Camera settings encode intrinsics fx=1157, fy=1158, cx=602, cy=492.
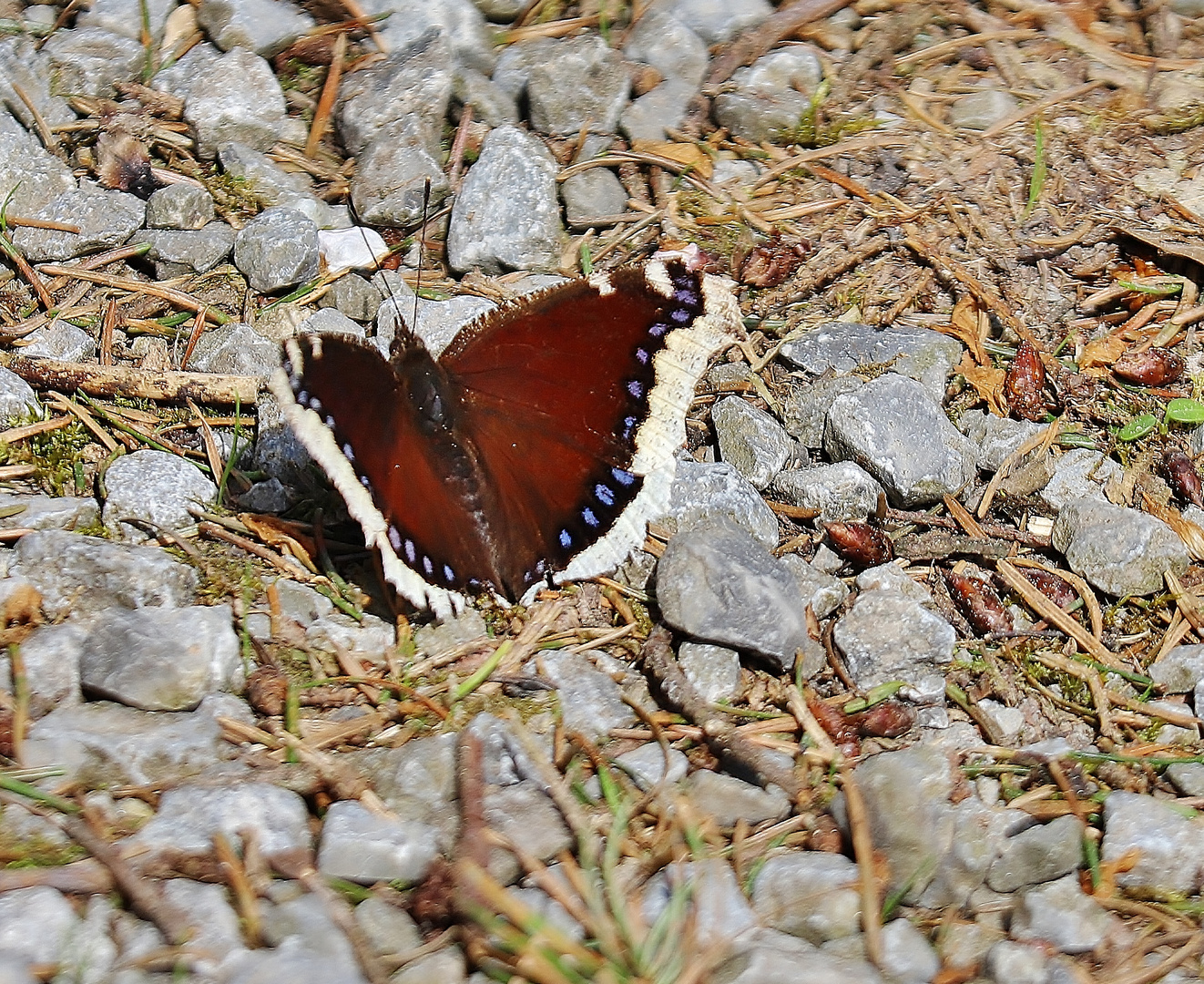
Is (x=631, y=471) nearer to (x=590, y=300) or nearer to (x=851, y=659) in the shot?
(x=590, y=300)

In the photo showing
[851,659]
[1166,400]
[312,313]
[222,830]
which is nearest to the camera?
[222,830]

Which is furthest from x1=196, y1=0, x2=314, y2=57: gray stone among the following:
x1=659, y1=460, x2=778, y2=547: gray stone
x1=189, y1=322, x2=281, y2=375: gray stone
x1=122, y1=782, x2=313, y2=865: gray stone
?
x1=122, y1=782, x2=313, y2=865: gray stone

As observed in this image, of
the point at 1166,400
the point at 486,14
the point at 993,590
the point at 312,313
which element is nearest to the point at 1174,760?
the point at 993,590

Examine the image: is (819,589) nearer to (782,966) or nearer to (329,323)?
(782,966)

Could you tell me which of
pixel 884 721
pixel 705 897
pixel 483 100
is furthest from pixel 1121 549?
pixel 483 100

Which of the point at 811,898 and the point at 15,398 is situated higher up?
the point at 15,398

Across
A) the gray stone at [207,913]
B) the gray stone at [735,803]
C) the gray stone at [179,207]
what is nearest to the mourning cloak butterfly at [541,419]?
the gray stone at [735,803]

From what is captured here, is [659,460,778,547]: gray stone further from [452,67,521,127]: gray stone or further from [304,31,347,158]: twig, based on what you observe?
[304,31,347,158]: twig
